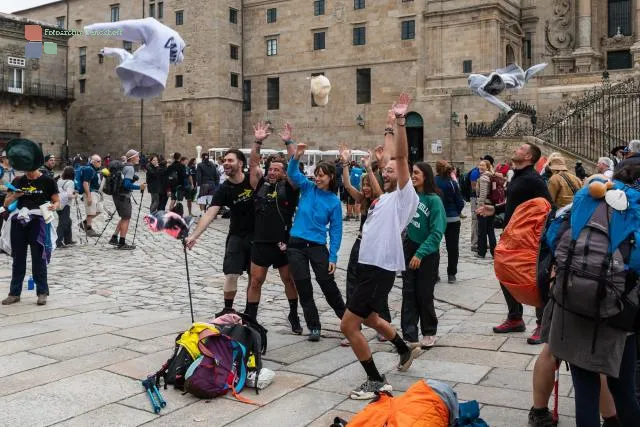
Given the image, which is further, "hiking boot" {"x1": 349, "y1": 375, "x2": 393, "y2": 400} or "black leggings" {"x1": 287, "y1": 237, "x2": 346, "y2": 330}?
"black leggings" {"x1": 287, "y1": 237, "x2": 346, "y2": 330}

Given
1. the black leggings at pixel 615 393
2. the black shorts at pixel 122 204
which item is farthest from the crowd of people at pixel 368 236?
the black shorts at pixel 122 204

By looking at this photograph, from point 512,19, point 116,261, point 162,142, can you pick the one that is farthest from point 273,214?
point 162,142

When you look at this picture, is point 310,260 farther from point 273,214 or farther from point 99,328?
point 99,328

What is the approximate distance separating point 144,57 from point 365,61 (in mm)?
33531

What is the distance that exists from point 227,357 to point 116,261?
7.78m

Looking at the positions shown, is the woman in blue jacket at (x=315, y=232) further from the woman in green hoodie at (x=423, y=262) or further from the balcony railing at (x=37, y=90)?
the balcony railing at (x=37, y=90)

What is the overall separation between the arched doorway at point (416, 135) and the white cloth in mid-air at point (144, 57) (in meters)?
29.8

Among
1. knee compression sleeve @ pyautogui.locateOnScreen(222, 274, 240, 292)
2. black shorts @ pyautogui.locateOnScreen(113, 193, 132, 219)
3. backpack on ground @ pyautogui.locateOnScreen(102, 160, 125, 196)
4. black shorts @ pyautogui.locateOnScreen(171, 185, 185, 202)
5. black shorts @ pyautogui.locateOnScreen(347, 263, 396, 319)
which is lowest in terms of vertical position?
knee compression sleeve @ pyautogui.locateOnScreen(222, 274, 240, 292)

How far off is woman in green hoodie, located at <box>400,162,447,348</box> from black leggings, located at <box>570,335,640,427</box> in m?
2.64

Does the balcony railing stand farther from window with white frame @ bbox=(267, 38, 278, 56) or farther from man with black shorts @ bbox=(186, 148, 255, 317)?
man with black shorts @ bbox=(186, 148, 255, 317)

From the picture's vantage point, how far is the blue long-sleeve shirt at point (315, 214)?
6.36 metres

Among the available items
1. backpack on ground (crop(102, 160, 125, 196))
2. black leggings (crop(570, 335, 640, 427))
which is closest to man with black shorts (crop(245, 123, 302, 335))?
black leggings (crop(570, 335, 640, 427))

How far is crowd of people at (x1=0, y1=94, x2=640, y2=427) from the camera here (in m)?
4.11

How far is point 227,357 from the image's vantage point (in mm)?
5062
